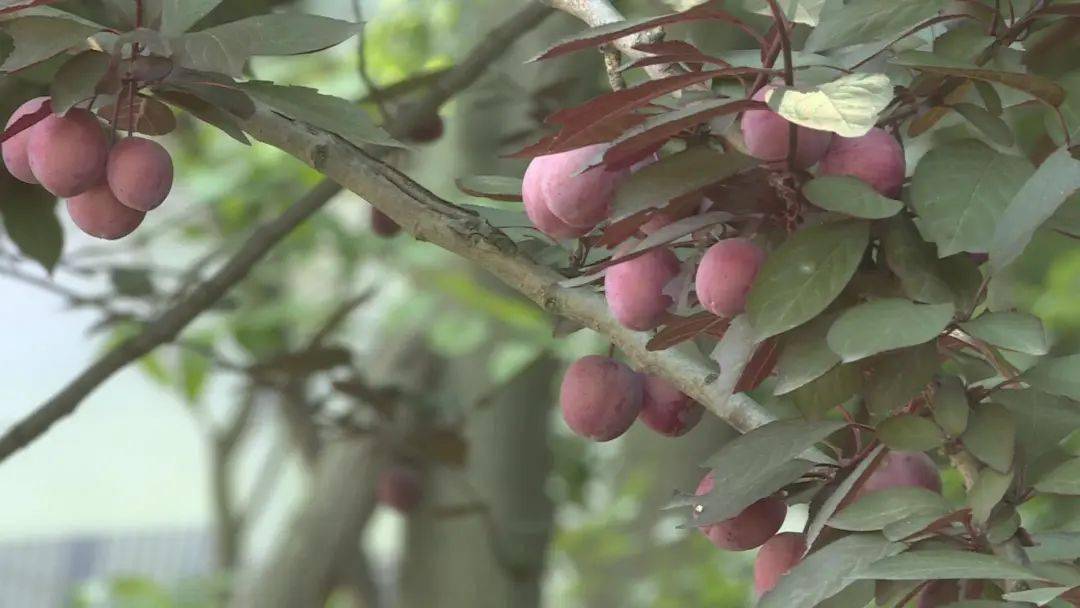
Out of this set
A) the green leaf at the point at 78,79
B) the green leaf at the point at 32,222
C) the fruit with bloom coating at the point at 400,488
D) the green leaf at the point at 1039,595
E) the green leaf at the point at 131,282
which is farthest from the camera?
the fruit with bloom coating at the point at 400,488

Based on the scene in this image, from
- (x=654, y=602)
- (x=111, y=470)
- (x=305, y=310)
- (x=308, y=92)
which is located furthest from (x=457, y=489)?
(x=111, y=470)

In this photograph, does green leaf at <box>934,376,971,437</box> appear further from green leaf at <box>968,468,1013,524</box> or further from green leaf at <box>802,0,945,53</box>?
green leaf at <box>802,0,945,53</box>

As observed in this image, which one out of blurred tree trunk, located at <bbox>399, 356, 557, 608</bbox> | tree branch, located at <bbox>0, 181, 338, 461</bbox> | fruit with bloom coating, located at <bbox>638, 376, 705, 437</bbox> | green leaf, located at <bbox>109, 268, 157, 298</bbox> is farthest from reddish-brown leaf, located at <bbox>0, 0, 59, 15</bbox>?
blurred tree trunk, located at <bbox>399, 356, 557, 608</bbox>

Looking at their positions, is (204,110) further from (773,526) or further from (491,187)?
(773,526)

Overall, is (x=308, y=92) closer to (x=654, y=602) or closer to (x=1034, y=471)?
(x=1034, y=471)

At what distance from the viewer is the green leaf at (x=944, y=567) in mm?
351

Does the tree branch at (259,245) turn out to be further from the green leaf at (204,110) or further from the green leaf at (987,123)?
the green leaf at (987,123)

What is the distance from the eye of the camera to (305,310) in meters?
1.68

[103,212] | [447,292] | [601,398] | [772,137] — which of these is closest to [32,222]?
[103,212]

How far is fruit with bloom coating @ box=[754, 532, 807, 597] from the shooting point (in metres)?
0.46

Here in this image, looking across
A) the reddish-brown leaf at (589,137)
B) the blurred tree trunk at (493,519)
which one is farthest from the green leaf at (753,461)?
the blurred tree trunk at (493,519)

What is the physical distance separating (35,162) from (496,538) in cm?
117

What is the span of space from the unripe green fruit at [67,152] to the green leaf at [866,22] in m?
0.26

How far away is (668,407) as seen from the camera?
520 mm
